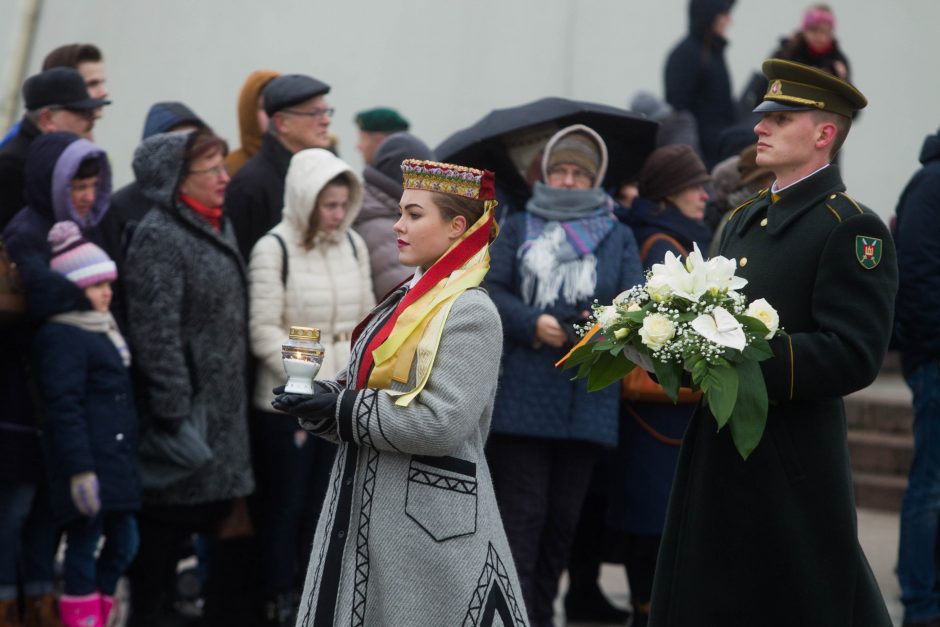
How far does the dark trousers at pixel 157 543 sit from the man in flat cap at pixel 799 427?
2503mm

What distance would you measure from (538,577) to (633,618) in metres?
0.51

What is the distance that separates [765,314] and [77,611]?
10.1 ft

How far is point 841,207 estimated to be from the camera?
172 inches

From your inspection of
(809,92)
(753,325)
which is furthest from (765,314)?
(809,92)

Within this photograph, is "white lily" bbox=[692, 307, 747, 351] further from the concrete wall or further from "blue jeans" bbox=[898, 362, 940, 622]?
the concrete wall

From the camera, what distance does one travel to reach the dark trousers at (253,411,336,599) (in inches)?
261

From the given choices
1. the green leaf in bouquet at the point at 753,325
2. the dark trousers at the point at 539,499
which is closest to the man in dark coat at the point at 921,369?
the dark trousers at the point at 539,499

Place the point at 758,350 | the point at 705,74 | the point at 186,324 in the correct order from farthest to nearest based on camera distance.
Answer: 1. the point at 705,74
2. the point at 186,324
3. the point at 758,350

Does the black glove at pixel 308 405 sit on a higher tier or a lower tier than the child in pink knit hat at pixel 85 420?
higher

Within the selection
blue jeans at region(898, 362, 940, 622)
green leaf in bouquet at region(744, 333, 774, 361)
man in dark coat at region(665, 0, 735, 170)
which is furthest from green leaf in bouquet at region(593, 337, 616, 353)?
man in dark coat at region(665, 0, 735, 170)

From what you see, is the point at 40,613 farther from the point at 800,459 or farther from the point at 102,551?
the point at 800,459

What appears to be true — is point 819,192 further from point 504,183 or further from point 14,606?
point 14,606

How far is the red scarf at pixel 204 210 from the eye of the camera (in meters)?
6.45

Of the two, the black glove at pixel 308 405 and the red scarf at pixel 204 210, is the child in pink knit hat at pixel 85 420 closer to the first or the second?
the red scarf at pixel 204 210
